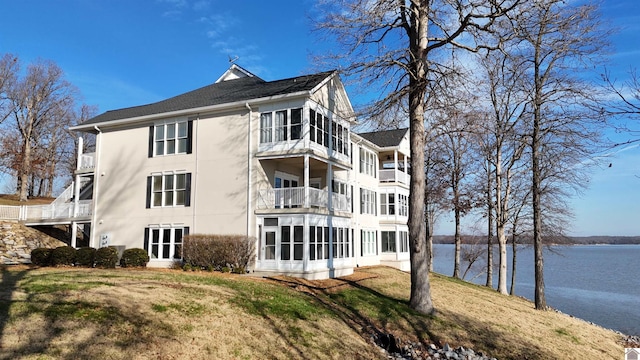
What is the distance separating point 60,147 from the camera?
4850 cm

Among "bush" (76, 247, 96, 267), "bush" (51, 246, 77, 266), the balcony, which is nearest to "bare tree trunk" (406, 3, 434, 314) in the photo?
the balcony

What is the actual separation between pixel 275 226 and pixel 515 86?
552 inches

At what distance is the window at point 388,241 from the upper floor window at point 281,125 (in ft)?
43.5

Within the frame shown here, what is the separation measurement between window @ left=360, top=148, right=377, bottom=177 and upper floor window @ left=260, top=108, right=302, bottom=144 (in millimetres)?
9885

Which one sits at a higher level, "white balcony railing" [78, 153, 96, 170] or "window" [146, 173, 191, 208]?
"white balcony railing" [78, 153, 96, 170]

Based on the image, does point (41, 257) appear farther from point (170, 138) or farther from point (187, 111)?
point (187, 111)

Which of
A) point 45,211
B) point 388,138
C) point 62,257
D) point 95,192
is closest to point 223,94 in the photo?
point 95,192

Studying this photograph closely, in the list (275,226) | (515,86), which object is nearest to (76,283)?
(275,226)

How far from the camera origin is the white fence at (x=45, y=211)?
2402 cm

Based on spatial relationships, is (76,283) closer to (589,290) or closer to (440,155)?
(440,155)

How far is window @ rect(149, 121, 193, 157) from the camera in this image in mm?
21422

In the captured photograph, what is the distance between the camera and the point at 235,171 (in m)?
20.0

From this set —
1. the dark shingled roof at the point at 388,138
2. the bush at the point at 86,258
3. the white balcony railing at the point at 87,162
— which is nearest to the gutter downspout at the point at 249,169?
the bush at the point at 86,258

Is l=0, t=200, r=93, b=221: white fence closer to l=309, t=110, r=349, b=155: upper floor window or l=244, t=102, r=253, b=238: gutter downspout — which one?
l=244, t=102, r=253, b=238: gutter downspout
